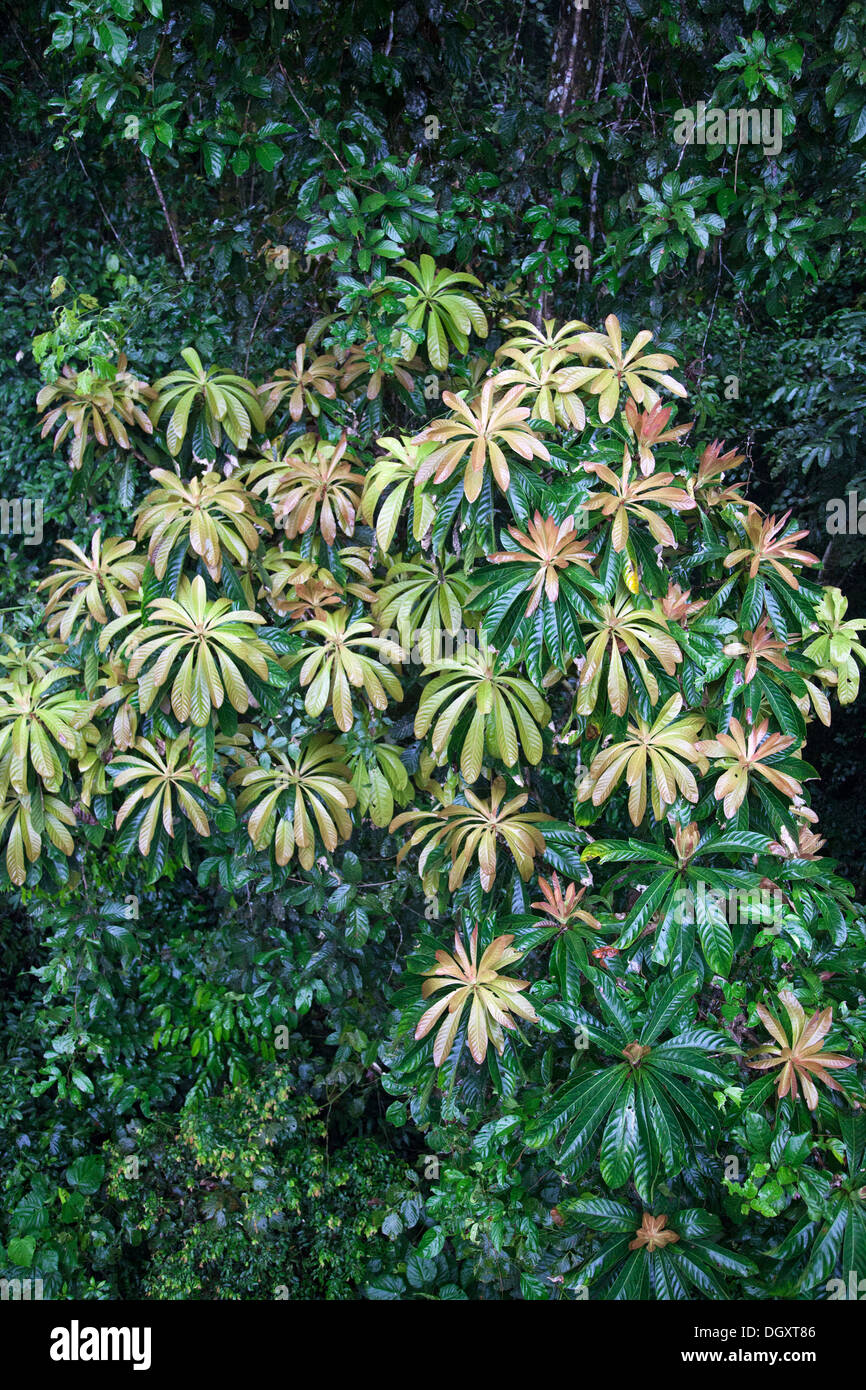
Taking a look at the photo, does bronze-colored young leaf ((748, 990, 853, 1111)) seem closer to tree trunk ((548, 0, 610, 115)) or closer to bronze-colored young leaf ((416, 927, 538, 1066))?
bronze-colored young leaf ((416, 927, 538, 1066))

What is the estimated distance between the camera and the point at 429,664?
1.96 meters

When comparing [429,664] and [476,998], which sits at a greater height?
[429,664]

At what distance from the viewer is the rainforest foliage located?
1787 mm

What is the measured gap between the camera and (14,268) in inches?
123

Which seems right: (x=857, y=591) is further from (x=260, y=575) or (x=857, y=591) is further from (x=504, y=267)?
(x=260, y=575)

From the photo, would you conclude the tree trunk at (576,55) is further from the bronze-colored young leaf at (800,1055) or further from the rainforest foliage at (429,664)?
the bronze-colored young leaf at (800,1055)

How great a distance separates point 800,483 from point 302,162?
7.21 ft

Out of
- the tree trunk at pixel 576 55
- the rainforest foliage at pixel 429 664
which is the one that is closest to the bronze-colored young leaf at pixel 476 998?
the rainforest foliage at pixel 429 664

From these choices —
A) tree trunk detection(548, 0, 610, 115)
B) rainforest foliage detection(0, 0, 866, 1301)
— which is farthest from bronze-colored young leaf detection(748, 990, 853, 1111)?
tree trunk detection(548, 0, 610, 115)

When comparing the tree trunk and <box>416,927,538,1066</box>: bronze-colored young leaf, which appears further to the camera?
the tree trunk

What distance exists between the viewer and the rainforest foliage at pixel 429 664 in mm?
1787

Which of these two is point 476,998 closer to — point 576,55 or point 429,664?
point 429,664

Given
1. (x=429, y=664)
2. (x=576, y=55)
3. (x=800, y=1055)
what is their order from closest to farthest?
(x=800, y=1055) → (x=429, y=664) → (x=576, y=55)

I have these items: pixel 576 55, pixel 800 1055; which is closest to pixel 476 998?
pixel 800 1055
